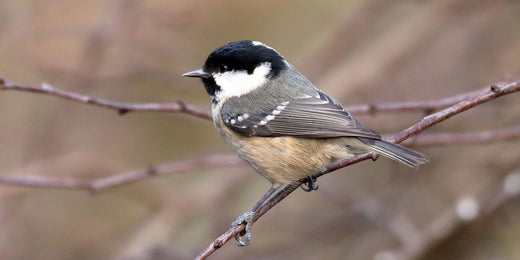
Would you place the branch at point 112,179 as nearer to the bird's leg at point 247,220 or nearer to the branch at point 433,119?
the bird's leg at point 247,220

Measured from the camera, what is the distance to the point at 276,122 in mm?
3512

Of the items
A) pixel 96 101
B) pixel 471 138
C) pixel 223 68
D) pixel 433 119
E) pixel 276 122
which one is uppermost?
pixel 433 119

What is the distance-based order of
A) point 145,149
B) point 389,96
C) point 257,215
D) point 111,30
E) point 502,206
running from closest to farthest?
point 257,215
point 502,206
point 111,30
point 389,96
point 145,149

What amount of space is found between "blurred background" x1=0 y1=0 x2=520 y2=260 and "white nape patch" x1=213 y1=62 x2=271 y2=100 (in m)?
1.10

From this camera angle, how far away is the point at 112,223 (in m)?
5.95

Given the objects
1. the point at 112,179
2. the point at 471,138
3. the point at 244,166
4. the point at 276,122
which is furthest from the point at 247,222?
the point at 471,138

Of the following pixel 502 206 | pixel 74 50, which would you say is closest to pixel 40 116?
pixel 74 50

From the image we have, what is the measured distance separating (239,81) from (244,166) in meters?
0.84

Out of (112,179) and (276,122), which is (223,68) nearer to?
(276,122)

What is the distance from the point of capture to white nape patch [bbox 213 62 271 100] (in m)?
3.73

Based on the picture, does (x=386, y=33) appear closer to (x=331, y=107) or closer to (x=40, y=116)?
(x=331, y=107)

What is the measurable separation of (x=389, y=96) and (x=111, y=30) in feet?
8.00

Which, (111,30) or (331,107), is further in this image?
(111,30)

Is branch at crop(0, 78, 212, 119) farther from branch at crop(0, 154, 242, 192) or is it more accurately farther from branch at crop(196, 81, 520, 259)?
branch at crop(196, 81, 520, 259)
